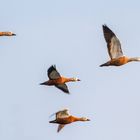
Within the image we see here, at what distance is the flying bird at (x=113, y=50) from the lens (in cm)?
5381

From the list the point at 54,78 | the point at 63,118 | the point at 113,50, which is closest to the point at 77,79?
the point at 54,78

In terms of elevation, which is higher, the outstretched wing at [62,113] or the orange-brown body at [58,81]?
the orange-brown body at [58,81]

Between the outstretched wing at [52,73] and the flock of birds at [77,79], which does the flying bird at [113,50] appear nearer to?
the flock of birds at [77,79]

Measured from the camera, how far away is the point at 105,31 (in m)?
53.7

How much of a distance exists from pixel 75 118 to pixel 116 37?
6.49 meters

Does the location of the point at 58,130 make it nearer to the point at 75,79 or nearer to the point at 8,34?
the point at 75,79

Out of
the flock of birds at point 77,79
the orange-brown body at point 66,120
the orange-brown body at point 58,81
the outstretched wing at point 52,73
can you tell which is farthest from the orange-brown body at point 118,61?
the orange-brown body at point 66,120

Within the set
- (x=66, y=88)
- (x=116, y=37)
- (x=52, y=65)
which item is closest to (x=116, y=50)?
(x=116, y=37)

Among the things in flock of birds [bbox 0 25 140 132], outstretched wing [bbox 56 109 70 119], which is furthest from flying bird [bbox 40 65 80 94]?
outstretched wing [bbox 56 109 70 119]

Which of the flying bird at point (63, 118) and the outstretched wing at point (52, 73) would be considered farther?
the flying bird at point (63, 118)

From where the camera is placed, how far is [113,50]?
54.4 metres

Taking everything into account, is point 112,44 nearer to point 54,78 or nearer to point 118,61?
point 118,61

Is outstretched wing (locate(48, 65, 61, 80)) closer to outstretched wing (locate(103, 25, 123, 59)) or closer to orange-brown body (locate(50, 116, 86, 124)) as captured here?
orange-brown body (locate(50, 116, 86, 124))

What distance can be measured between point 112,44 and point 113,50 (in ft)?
1.25
